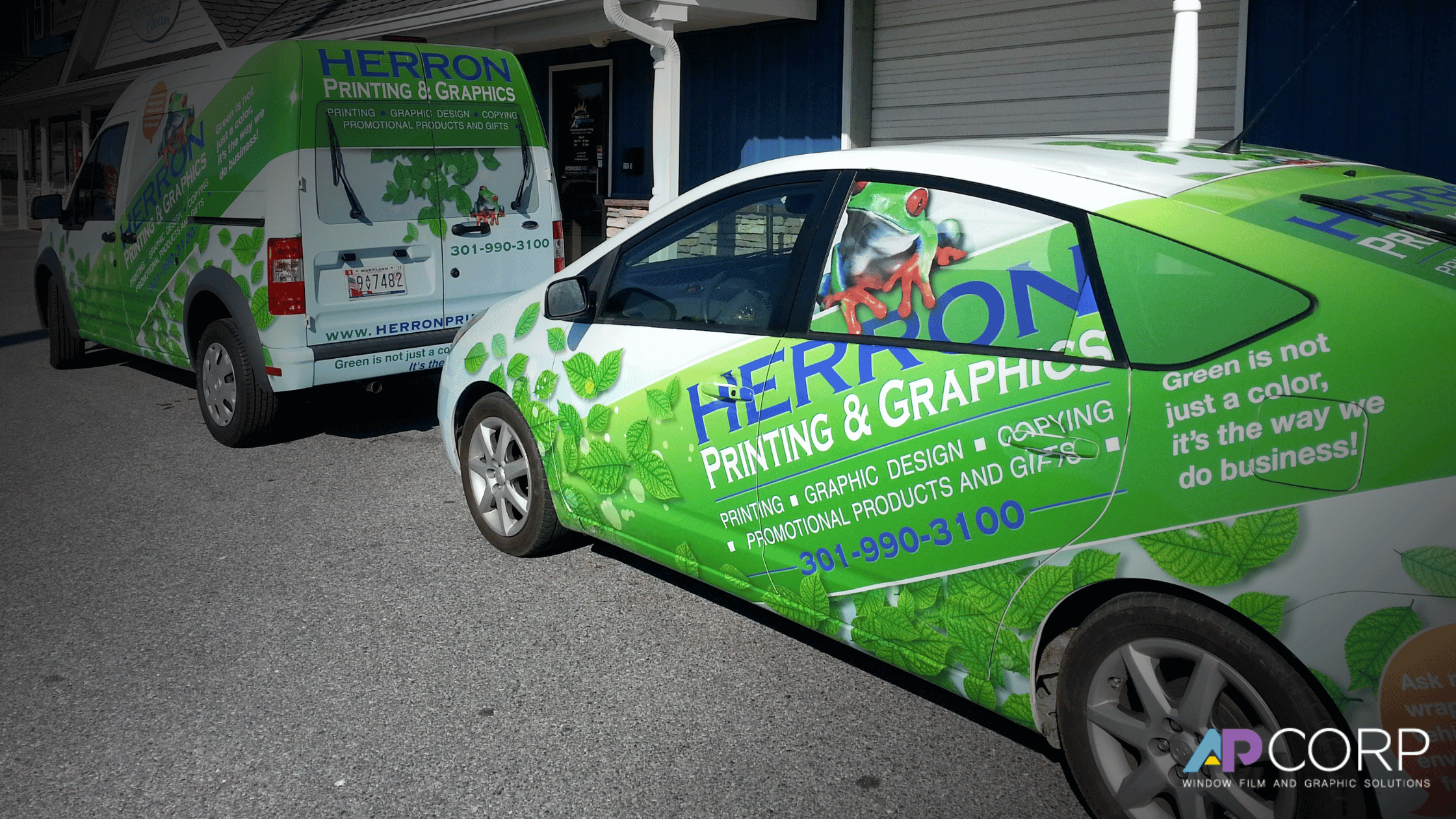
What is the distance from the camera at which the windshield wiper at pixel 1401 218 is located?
251 cm

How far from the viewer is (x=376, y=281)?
6.47 meters

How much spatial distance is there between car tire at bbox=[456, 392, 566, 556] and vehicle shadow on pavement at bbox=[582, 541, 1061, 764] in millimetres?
366

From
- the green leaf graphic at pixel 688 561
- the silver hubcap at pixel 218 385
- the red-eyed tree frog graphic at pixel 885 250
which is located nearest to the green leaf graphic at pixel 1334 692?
the red-eyed tree frog graphic at pixel 885 250

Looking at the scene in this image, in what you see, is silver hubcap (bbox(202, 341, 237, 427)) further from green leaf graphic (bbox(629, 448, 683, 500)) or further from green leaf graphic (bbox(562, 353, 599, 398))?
green leaf graphic (bbox(629, 448, 683, 500))

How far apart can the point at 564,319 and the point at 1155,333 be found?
234 cm

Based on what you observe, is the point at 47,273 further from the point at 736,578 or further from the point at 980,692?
the point at 980,692

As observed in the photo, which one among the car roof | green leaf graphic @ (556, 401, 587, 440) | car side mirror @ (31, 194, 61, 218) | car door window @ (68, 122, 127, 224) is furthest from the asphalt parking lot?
car side mirror @ (31, 194, 61, 218)

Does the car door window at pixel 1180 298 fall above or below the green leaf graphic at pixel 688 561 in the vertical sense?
above

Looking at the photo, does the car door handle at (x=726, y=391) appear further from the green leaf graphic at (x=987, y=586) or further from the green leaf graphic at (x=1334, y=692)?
the green leaf graphic at (x=1334, y=692)

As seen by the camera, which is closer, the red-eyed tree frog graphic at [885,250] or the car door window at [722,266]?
the red-eyed tree frog graphic at [885,250]

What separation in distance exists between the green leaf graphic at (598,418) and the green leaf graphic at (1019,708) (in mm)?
1721

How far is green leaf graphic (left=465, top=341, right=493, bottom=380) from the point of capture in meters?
4.75

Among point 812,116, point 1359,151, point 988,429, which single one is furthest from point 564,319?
point 812,116

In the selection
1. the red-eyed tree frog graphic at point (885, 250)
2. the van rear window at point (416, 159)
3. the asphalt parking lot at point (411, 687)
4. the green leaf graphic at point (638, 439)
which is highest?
the van rear window at point (416, 159)
